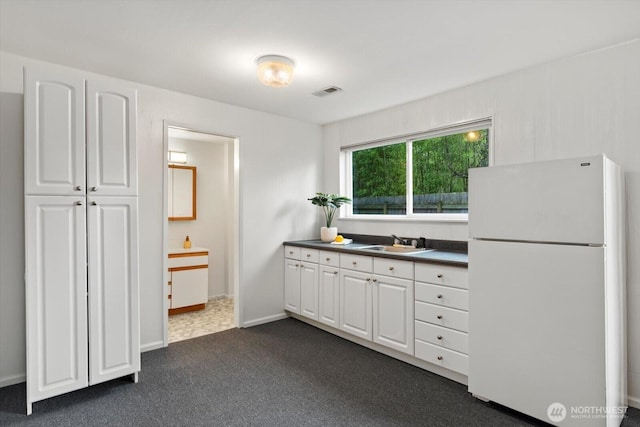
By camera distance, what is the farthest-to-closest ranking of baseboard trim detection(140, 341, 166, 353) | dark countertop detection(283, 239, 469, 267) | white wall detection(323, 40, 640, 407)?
baseboard trim detection(140, 341, 166, 353), dark countertop detection(283, 239, 469, 267), white wall detection(323, 40, 640, 407)

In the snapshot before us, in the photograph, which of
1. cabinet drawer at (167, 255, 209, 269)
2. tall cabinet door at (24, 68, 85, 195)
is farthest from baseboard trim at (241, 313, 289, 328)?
tall cabinet door at (24, 68, 85, 195)

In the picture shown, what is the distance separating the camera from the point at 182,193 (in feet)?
15.8

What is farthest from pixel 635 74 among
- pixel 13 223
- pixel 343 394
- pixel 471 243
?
pixel 13 223

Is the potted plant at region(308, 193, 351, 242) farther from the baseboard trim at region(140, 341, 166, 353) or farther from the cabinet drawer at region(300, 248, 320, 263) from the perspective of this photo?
the baseboard trim at region(140, 341, 166, 353)

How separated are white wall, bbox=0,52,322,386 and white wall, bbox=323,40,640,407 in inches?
63.2

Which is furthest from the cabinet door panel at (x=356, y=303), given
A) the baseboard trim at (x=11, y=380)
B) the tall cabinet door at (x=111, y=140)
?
the baseboard trim at (x=11, y=380)

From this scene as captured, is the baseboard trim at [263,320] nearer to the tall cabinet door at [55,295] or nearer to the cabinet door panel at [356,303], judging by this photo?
the cabinet door panel at [356,303]

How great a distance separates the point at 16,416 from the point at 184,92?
9.04 ft

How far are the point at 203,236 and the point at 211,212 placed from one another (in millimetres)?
371

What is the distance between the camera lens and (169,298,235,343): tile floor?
3.65 m

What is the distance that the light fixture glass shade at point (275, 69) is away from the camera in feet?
8.27

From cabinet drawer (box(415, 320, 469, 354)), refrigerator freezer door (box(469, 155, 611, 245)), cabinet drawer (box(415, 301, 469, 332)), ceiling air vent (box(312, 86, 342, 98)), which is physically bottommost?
cabinet drawer (box(415, 320, 469, 354))

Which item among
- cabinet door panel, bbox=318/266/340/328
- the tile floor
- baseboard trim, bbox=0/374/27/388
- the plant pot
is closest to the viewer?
baseboard trim, bbox=0/374/27/388

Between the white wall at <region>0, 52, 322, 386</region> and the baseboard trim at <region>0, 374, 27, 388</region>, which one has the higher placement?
the white wall at <region>0, 52, 322, 386</region>
